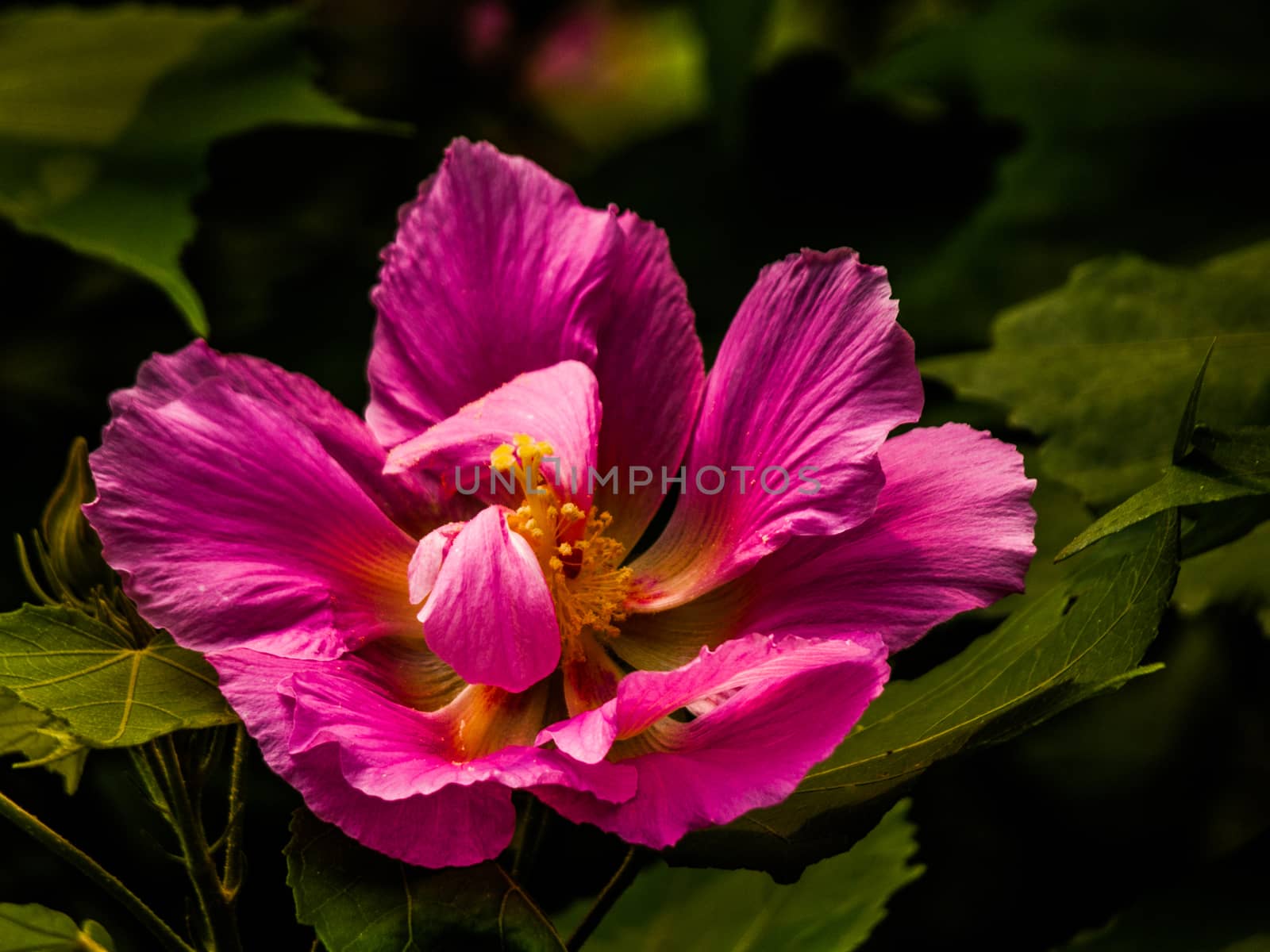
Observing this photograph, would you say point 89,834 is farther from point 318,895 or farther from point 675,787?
point 675,787

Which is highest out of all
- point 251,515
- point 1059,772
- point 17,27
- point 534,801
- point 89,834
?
point 17,27

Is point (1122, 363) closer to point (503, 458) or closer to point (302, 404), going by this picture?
point (503, 458)

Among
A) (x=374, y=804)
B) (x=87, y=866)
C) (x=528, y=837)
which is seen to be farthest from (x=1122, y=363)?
(x=87, y=866)

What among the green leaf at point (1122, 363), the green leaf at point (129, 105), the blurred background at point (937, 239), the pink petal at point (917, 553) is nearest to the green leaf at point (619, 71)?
the blurred background at point (937, 239)

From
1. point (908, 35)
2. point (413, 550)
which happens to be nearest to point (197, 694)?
point (413, 550)

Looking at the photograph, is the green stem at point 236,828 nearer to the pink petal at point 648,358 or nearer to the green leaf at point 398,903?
the green leaf at point 398,903
